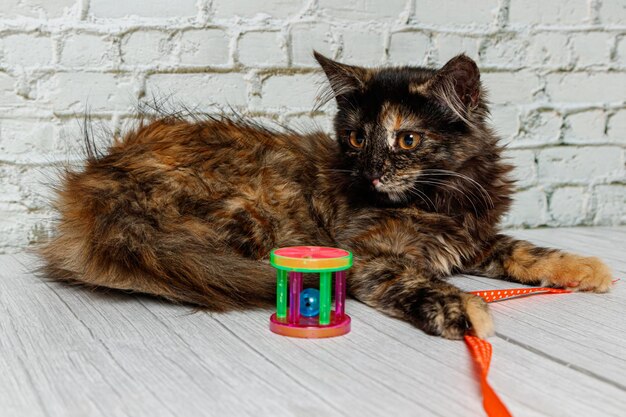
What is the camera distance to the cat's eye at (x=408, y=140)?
2012 mm

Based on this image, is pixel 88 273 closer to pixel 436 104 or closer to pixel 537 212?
pixel 436 104

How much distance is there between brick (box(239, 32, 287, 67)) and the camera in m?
2.79

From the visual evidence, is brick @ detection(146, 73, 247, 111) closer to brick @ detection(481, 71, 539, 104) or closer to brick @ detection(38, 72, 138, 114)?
brick @ detection(38, 72, 138, 114)

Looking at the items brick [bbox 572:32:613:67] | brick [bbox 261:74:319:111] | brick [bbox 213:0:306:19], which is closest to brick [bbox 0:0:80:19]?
brick [bbox 213:0:306:19]

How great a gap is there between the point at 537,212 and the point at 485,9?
97 centimetres

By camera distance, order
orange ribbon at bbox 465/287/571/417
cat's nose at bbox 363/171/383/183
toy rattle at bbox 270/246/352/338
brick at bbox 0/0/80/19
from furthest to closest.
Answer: brick at bbox 0/0/80/19
cat's nose at bbox 363/171/383/183
toy rattle at bbox 270/246/352/338
orange ribbon at bbox 465/287/571/417

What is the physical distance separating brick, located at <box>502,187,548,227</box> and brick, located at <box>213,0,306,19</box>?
1.33m

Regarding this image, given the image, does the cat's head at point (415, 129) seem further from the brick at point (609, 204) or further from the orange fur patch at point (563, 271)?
the brick at point (609, 204)

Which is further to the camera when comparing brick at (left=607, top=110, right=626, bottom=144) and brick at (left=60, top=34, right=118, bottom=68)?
brick at (left=607, top=110, right=626, bottom=144)

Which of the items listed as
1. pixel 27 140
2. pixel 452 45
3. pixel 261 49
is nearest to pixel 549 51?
pixel 452 45

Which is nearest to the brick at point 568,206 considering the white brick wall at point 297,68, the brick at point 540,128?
the white brick wall at point 297,68

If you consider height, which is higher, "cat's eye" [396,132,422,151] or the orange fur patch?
"cat's eye" [396,132,422,151]

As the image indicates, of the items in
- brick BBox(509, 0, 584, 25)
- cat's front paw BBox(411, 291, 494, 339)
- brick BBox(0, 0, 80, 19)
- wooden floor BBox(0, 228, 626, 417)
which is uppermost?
brick BBox(509, 0, 584, 25)

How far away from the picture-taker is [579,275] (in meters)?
2.08
